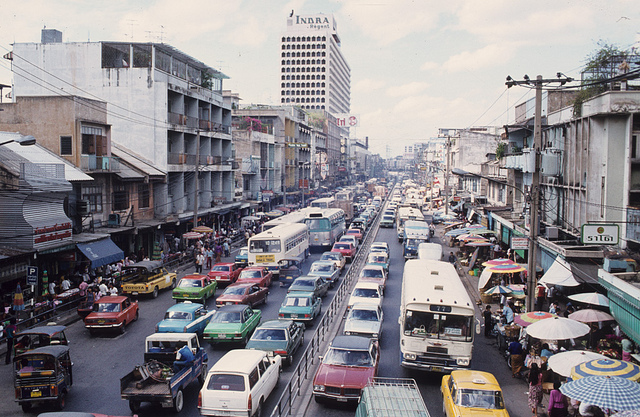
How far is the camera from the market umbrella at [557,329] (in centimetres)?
1630

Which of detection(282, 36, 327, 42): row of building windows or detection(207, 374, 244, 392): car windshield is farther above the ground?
detection(282, 36, 327, 42): row of building windows

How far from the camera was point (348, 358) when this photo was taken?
610 inches

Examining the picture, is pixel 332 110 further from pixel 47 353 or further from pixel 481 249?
pixel 47 353

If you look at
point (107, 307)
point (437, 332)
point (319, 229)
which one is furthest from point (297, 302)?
point (319, 229)

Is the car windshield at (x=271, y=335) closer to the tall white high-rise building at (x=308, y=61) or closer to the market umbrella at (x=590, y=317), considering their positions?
the market umbrella at (x=590, y=317)

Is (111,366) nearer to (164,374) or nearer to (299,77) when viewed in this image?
(164,374)

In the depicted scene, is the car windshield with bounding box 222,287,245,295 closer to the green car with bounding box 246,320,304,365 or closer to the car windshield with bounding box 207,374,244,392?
the green car with bounding box 246,320,304,365

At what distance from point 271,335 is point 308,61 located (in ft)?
524

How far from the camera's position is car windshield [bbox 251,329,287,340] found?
1788cm

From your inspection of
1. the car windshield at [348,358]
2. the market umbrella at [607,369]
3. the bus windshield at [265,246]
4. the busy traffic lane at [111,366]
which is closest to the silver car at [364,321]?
the busy traffic lane at [111,366]

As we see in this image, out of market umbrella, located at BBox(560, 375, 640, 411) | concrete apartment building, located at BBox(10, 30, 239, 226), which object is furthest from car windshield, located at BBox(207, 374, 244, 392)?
concrete apartment building, located at BBox(10, 30, 239, 226)

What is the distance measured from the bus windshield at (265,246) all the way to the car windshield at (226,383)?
805 inches

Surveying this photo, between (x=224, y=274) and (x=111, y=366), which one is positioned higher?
(x=224, y=274)

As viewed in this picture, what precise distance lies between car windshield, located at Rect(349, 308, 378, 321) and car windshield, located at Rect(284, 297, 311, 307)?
292 centimetres
